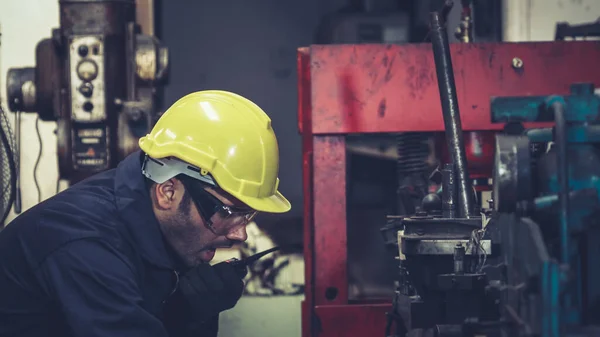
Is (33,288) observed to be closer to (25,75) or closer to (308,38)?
(25,75)

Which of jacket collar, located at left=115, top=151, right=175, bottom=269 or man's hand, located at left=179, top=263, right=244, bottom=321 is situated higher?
jacket collar, located at left=115, top=151, right=175, bottom=269

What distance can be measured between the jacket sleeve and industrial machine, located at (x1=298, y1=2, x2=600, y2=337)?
59 cm

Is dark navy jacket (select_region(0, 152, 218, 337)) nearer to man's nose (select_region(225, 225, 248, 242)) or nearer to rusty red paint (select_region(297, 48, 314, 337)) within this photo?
man's nose (select_region(225, 225, 248, 242))

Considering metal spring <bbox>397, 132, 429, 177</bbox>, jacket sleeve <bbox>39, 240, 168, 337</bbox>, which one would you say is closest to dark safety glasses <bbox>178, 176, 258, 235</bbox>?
jacket sleeve <bbox>39, 240, 168, 337</bbox>

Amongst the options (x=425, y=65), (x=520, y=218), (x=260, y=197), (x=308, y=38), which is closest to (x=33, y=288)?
(x=260, y=197)

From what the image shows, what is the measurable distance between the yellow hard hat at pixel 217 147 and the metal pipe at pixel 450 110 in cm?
46

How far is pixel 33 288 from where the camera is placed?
175 centimetres

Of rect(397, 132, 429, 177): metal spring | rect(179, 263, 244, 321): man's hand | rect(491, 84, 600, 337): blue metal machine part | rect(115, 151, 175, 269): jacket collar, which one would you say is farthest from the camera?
rect(397, 132, 429, 177): metal spring

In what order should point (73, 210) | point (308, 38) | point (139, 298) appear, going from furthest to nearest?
point (308, 38) → point (73, 210) → point (139, 298)

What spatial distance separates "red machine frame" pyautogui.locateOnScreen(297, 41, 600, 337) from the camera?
264 cm

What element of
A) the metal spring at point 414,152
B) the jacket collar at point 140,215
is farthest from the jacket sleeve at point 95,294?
the metal spring at point 414,152

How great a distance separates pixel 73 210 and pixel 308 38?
357 centimetres

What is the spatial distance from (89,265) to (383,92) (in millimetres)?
1271

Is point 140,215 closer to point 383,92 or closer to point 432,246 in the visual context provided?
point 432,246
